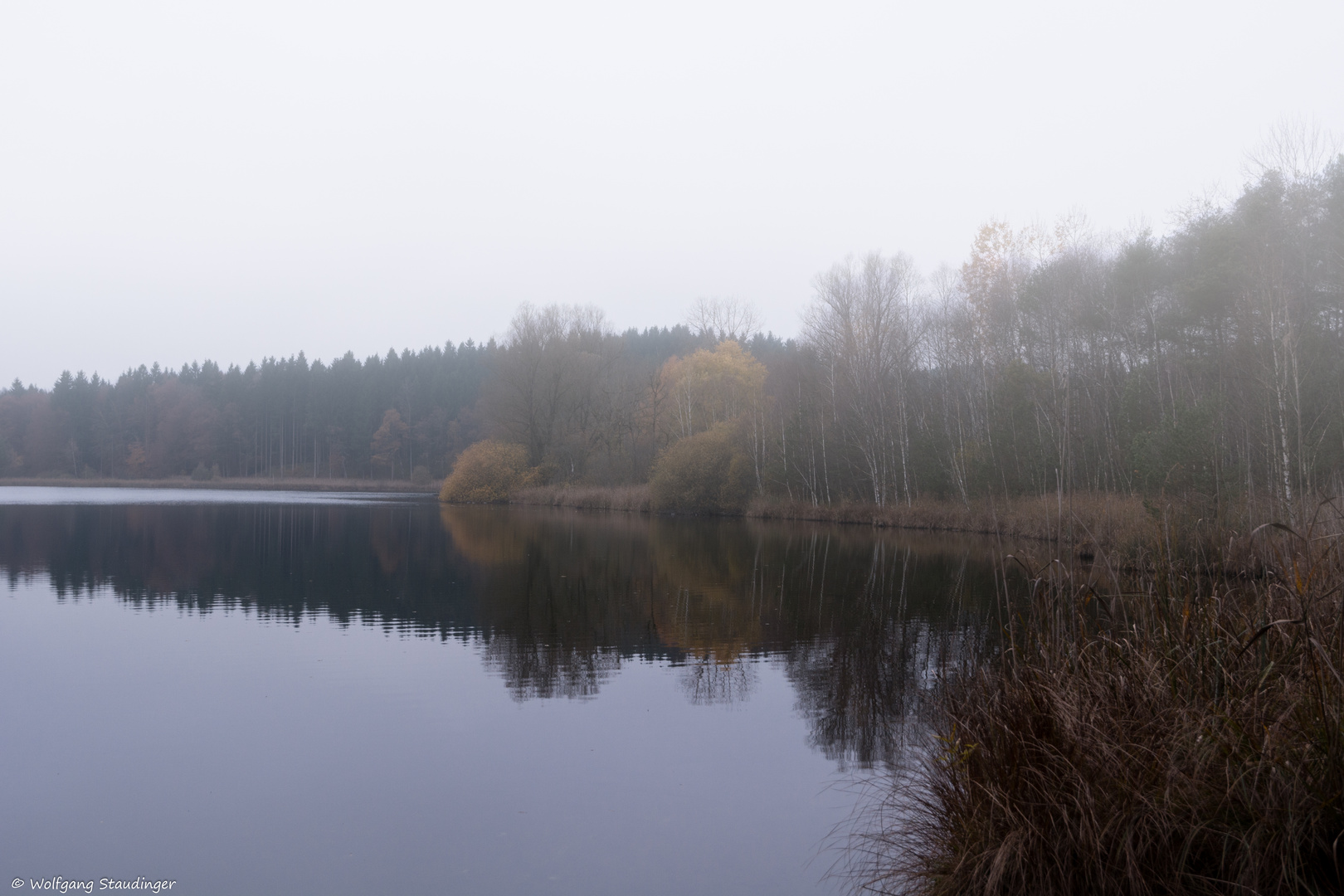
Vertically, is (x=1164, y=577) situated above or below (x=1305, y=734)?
above

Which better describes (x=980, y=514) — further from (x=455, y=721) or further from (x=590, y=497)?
(x=455, y=721)

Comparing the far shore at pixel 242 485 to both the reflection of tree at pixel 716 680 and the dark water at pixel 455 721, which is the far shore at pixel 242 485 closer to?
the dark water at pixel 455 721

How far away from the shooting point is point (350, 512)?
129ft

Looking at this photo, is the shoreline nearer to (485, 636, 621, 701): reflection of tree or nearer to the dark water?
the dark water

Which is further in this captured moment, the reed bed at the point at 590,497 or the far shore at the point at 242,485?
the far shore at the point at 242,485

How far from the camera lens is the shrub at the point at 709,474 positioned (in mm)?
39188

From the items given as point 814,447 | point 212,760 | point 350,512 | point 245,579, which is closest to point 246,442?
point 350,512

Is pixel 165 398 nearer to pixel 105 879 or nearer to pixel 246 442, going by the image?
pixel 246 442

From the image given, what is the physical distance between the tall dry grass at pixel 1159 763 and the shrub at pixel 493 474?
1902 inches

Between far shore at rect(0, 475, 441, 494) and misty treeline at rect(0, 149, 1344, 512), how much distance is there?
750cm

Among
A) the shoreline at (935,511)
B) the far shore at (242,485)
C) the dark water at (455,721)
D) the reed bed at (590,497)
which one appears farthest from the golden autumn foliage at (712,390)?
the far shore at (242,485)

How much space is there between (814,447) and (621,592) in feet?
A: 72.8

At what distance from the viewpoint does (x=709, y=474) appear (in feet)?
129

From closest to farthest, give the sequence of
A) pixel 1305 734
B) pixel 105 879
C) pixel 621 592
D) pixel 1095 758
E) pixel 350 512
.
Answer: pixel 1305 734 → pixel 1095 758 → pixel 105 879 → pixel 621 592 → pixel 350 512
